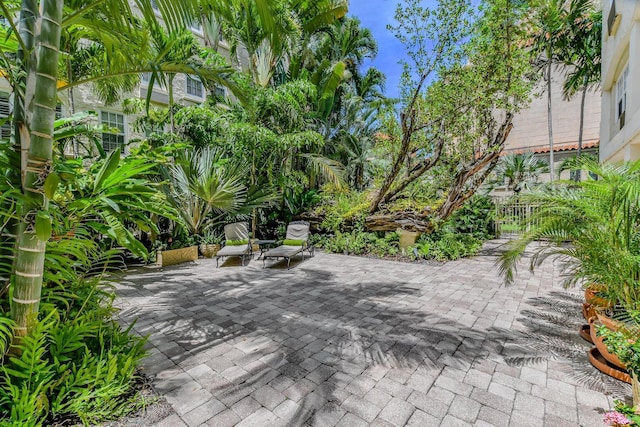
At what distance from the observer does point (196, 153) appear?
9578 millimetres

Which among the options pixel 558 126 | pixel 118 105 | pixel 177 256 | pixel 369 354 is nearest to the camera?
pixel 369 354

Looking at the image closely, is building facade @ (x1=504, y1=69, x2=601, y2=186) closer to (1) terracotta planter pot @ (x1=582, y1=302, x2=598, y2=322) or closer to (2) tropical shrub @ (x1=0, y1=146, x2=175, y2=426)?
(1) terracotta planter pot @ (x1=582, y1=302, x2=598, y2=322)

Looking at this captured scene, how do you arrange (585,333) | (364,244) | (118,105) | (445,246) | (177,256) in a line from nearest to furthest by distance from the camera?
1. (585,333)
2. (177,256)
3. (445,246)
4. (364,244)
5. (118,105)

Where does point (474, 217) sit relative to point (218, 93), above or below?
below

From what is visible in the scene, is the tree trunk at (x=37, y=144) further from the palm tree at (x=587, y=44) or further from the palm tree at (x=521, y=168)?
the palm tree at (x=521, y=168)

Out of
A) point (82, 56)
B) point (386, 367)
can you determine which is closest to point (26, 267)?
point (386, 367)

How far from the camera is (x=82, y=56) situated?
764 centimetres

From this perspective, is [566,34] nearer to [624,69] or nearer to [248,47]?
[624,69]

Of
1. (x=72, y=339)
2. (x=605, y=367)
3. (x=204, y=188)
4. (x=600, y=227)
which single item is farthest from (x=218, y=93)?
(x=605, y=367)

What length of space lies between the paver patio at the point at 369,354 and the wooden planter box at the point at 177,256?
6.05 ft

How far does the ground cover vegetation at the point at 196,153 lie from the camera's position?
2.08 metres

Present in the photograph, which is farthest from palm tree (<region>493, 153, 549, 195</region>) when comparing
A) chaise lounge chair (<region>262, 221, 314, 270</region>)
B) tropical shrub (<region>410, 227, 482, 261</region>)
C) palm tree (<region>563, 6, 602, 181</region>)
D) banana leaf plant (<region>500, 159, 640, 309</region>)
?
banana leaf plant (<region>500, 159, 640, 309</region>)

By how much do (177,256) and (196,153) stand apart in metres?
3.46

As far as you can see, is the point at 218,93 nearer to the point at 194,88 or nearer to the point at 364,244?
the point at 194,88
